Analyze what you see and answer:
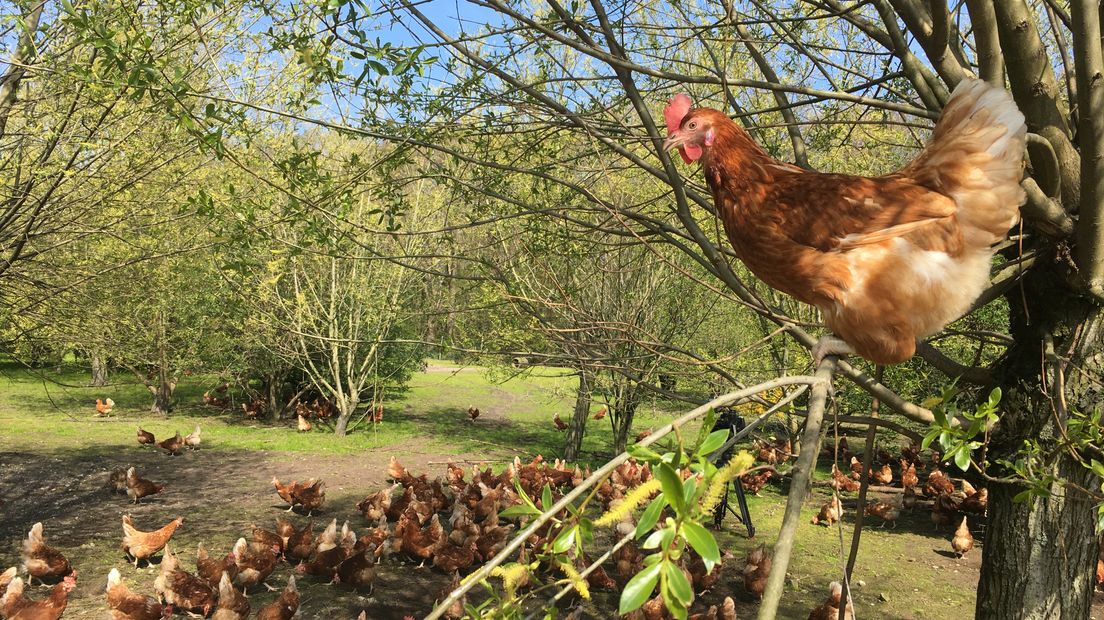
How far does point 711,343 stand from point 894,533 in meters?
5.08

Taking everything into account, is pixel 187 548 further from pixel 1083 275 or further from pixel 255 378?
pixel 255 378

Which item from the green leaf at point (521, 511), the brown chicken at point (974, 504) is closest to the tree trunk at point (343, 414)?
the brown chicken at point (974, 504)

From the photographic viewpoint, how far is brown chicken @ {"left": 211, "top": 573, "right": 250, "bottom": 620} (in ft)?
12.8

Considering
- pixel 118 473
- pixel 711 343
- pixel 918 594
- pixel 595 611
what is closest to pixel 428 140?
pixel 595 611

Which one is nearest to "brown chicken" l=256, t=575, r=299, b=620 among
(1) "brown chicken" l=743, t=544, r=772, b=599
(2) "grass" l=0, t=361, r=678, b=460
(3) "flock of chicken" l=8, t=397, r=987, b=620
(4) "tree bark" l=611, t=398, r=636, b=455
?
(3) "flock of chicken" l=8, t=397, r=987, b=620

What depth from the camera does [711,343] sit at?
1245cm

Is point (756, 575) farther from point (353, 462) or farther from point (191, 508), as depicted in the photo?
point (353, 462)

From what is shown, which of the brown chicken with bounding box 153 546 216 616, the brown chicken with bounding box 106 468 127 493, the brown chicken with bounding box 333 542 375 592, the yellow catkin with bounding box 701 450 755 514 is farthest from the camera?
the brown chicken with bounding box 106 468 127 493

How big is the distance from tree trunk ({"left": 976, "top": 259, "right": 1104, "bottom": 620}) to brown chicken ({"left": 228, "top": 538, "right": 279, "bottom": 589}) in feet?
14.2

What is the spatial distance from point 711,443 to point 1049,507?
2391 mm

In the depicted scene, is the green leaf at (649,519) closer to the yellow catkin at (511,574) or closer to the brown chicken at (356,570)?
the yellow catkin at (511,574)

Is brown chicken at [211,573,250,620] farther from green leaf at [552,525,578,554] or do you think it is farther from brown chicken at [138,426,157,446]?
brown chicken at [138,426,157,446]

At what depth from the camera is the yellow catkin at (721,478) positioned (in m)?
0.92

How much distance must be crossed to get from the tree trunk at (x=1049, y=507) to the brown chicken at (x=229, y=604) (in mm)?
3804
